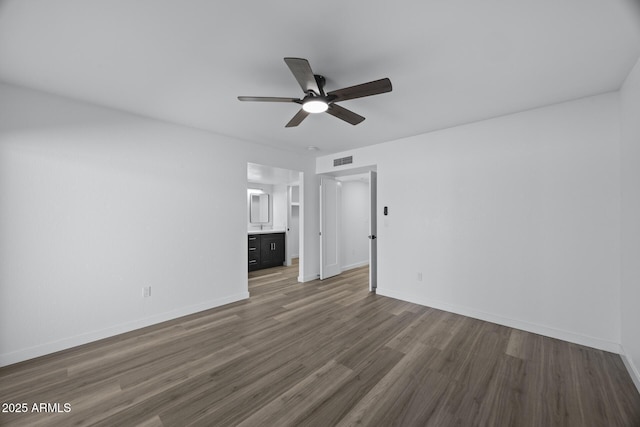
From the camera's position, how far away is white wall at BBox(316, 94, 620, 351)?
2.54m

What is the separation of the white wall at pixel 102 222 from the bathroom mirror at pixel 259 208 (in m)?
3.26

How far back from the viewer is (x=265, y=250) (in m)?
6.38

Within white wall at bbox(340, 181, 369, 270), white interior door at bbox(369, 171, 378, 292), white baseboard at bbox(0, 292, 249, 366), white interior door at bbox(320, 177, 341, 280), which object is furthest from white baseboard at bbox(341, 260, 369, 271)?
white baseboard at bbox(0, 292, 249, 366)

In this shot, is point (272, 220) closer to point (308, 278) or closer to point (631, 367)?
point (308, 278)

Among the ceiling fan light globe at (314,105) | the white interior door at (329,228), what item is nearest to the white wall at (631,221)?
the ceiling fan light globe at (314,105)

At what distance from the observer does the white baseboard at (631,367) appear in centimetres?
194

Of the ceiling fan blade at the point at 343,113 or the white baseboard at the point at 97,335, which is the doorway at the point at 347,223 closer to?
the ceiling fan blade at the point at 343,113

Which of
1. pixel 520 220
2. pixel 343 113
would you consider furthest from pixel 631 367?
pixel 343 113

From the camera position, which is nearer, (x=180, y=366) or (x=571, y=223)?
(x=180, y=366)

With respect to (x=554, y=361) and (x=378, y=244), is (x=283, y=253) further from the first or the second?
(x=554, y=361)

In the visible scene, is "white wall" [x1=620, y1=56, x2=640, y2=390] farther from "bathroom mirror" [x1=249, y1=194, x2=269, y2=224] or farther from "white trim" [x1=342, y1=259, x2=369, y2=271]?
"bathroom mirror" [x1=249, y1=194, x2=269, y2=224]

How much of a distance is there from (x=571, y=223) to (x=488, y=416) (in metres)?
2.27

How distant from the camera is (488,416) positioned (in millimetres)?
1672

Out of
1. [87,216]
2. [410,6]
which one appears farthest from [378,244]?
[87,216]
